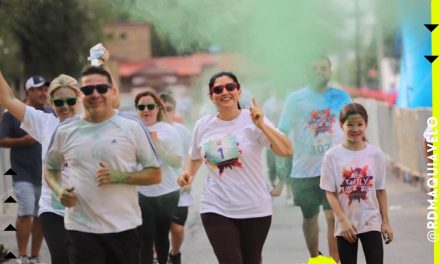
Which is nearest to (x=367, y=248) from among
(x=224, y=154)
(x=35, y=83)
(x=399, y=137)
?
(x=224, y=154)

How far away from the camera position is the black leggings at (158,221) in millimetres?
8031

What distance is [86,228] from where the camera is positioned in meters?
5.61

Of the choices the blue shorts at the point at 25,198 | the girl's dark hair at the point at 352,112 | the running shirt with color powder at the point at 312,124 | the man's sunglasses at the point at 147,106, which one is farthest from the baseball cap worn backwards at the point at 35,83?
the girl's dark hair at the point at 352,112

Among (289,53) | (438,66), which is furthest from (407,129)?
(438,66)

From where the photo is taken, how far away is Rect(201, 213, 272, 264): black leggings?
6.41 meters

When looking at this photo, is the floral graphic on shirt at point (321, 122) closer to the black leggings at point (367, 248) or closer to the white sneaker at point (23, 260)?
the black leggings at point (367, 248)

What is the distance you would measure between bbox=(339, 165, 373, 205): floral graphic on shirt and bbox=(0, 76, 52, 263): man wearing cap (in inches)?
149

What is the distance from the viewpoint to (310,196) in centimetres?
847

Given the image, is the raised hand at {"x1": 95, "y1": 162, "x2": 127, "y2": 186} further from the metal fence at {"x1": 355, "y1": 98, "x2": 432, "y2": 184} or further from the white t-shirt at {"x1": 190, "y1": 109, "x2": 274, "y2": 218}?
the metal fence at {"x1": 355, "y1": 98, "x2": 432, "y2": 184}

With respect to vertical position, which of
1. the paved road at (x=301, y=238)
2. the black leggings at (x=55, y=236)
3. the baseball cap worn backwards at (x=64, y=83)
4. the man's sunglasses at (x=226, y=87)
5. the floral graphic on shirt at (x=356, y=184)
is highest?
the baseball cap worn backwards at (x=64, y=83)

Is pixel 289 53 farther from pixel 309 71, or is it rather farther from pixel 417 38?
pixel 309 71

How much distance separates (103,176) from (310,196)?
10.7 ft

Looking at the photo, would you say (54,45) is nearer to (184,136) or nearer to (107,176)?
(184,136)

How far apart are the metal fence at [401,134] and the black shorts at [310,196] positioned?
6.17 metres
